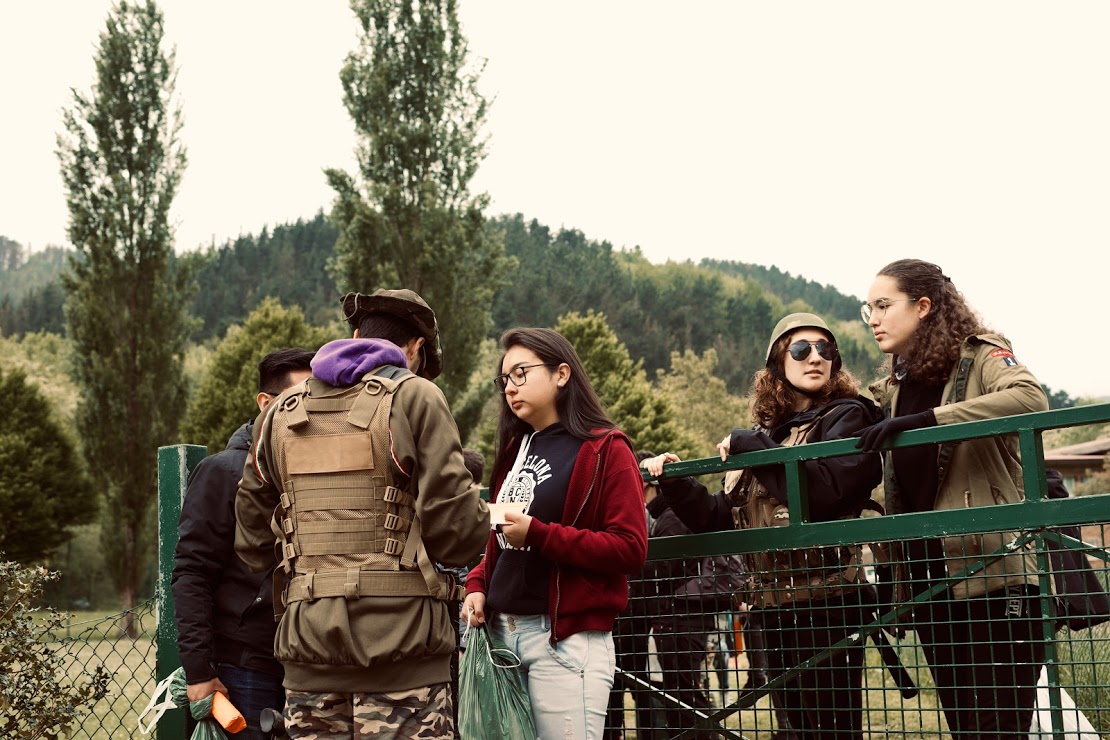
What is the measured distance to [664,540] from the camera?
4254 millimetres

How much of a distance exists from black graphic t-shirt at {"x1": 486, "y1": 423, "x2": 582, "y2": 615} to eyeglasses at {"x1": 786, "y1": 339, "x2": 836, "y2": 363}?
101 cm

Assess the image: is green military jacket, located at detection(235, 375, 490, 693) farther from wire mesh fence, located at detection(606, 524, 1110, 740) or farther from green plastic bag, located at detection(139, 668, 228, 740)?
wire mesh fence, located at detection(606, 524, 1110, 740)

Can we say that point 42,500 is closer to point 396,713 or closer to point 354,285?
point 354,285

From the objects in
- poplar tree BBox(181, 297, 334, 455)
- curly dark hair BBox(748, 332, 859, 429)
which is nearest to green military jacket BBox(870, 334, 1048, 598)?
curly dark hair BBox(748, 332, 859, 429)

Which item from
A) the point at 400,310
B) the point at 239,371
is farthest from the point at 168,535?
the point at 239,371

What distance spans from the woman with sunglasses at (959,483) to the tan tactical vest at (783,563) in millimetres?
191

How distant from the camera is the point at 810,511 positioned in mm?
3918

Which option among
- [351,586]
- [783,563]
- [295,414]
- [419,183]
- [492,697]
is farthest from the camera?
[419,183]

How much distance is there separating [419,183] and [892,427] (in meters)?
25.1

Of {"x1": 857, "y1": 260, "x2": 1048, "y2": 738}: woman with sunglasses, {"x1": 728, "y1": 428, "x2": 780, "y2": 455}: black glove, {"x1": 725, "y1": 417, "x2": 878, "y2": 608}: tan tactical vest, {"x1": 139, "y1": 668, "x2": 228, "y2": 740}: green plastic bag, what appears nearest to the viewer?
{"x1": 857, "y1": 260, "x2": 1048, "y2": 738}: woman with sunglasses

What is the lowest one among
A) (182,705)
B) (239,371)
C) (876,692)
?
(876,692)

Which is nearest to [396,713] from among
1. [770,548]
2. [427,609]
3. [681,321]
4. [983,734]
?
[427,609]

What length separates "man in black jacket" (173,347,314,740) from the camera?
3590 millimetres

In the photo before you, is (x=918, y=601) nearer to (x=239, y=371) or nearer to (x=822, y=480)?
(x=822, y=480)
